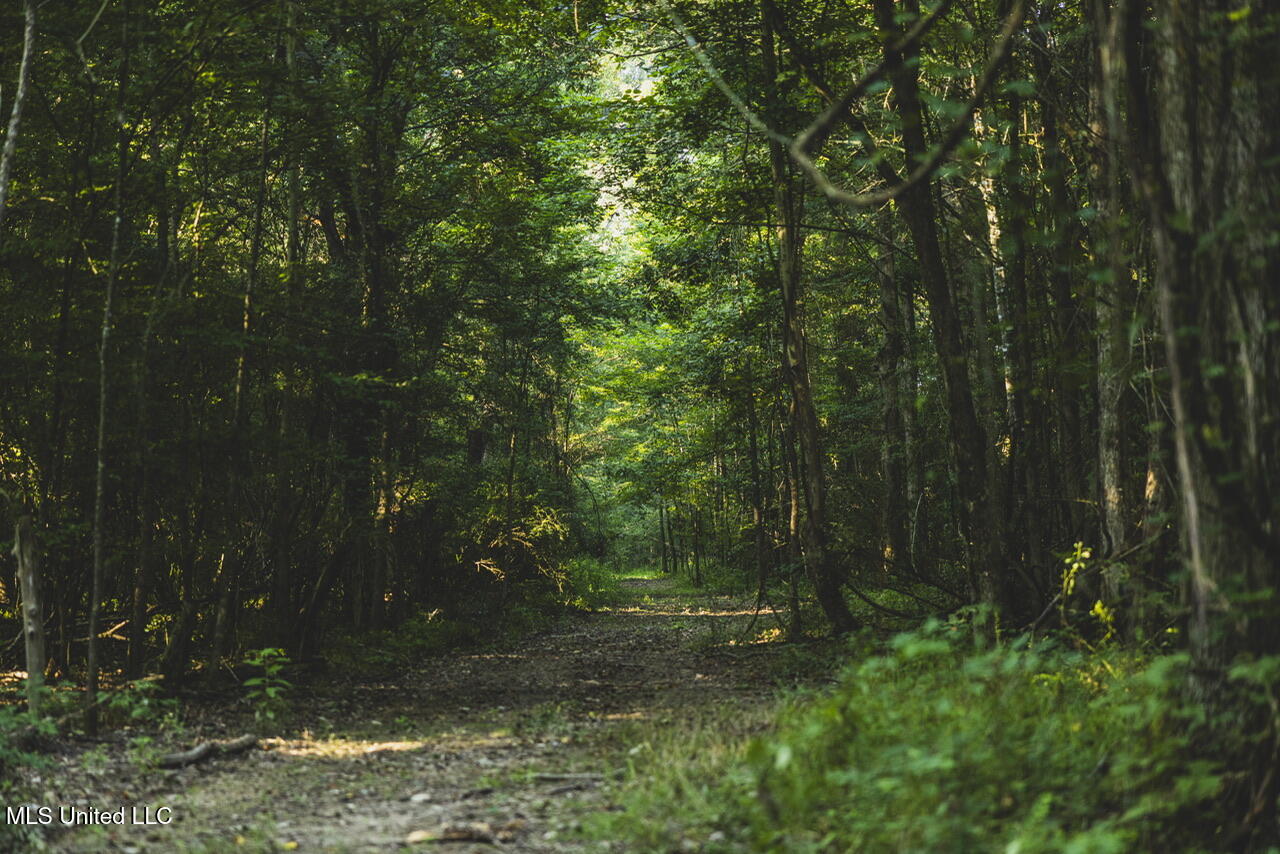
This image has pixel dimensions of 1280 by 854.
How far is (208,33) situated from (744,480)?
50.3 feet

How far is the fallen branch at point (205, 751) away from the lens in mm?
5910

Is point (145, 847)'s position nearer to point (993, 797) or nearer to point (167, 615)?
point (993, 797)

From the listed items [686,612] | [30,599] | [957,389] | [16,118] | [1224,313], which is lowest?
[686,612]

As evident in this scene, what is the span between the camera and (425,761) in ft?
19.7

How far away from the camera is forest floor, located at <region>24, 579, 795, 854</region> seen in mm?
4359

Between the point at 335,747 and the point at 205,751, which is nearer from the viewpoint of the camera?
the point at 205,751

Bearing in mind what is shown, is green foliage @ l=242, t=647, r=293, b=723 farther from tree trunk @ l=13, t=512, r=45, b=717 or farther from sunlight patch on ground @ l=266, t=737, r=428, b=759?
tree trunk @ l=13, t=512, r=45, b=717

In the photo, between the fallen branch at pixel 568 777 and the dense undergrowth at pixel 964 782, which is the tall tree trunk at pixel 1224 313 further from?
the fallen branch at pixel 568 777

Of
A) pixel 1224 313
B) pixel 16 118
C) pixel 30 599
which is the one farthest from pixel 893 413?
pixel 16 118

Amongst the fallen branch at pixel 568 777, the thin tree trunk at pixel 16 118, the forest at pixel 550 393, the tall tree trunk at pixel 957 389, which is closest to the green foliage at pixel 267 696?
the forest at pixel 550 393

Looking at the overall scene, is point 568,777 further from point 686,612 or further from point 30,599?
point 686,612

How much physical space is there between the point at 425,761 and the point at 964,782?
3918 millimetres

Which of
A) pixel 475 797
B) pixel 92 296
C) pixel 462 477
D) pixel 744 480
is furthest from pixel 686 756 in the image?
pixel 744 480

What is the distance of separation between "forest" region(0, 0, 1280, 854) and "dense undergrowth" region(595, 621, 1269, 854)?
3 centimetres
